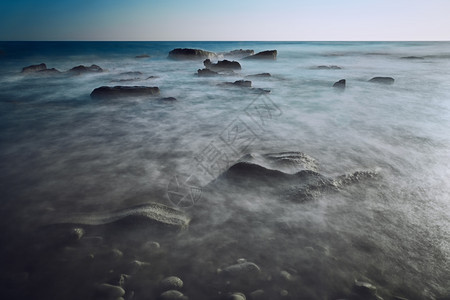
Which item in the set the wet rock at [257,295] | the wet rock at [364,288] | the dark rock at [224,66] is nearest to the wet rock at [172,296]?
the wet rock at [257,295]

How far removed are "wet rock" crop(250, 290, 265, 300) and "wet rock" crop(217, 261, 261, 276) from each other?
162 mm

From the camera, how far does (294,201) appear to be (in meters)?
2.88

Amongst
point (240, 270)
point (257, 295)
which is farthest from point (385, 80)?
point (257, 295)

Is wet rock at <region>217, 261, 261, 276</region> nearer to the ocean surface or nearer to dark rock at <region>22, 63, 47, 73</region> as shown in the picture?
the ocean surface

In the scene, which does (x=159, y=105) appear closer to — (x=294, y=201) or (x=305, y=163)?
(x=305, y=163)

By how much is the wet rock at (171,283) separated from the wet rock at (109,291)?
27 cm

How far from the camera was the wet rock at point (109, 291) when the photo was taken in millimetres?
1778

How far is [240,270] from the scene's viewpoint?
1978 mm

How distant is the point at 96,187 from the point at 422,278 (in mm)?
3436

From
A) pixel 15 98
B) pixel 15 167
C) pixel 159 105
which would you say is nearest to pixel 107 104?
pixel 159 105

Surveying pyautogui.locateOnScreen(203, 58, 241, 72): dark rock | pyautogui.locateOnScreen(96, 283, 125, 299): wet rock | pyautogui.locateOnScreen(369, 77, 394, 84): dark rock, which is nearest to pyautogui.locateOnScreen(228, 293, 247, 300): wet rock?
pyautogui.locateOnScreen(96, 283, 125, 299): wet rock

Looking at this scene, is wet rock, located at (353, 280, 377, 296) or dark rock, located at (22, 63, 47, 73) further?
dark rock, located at (22, 63, 47, 73)

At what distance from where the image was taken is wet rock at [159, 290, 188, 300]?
1.77 metres

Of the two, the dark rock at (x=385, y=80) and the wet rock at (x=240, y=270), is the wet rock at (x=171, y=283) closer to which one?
Answer: the wet rock at (x=240, y=270)
